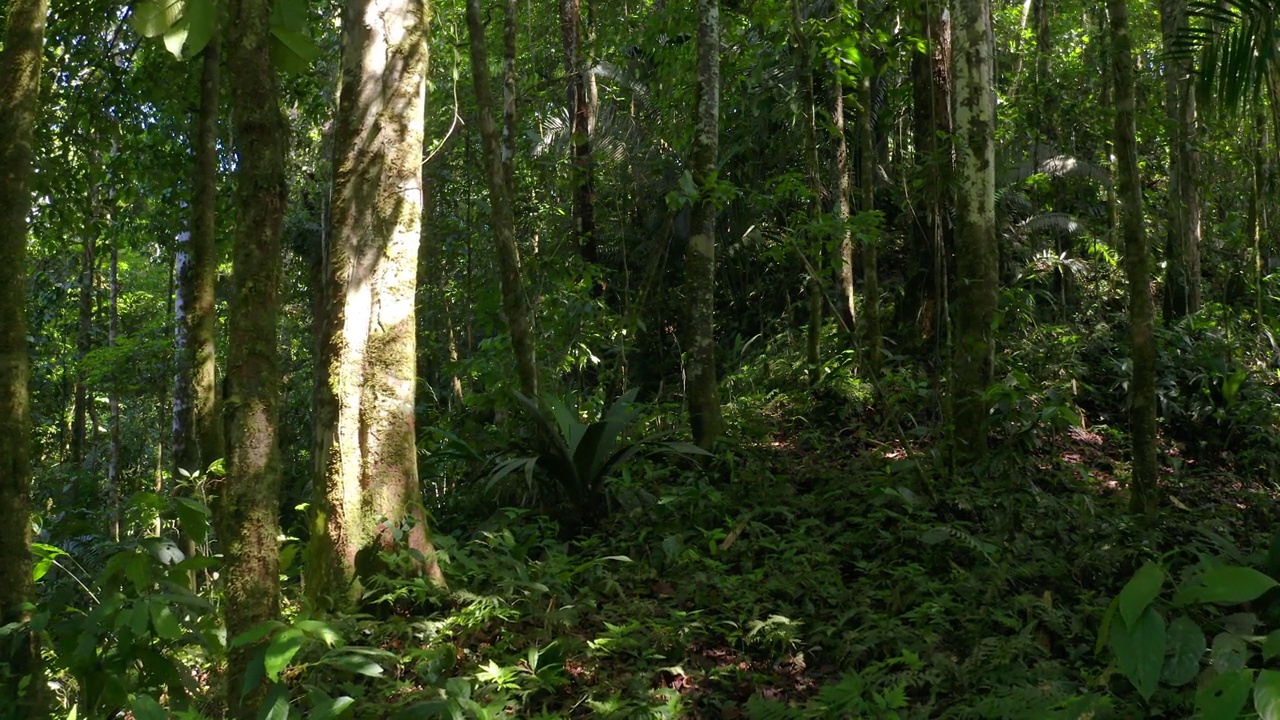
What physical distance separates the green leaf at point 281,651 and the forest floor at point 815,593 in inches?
21.3

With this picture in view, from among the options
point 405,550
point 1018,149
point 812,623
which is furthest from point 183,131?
point 1018,149

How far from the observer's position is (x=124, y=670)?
3.11 meters

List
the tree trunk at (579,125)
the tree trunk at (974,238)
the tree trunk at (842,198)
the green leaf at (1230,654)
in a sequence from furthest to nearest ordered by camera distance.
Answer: the tree trunk at (579,125) → the tree trunk at (842,198) → the tree trunk at (974,238) → the green leaf at (1230,654)

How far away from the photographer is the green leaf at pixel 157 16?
3203 millimetres

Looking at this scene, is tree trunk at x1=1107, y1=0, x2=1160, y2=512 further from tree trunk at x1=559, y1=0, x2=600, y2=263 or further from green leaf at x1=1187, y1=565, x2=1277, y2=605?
tree trunk at x1=559, y1=0, x2=600, y2=263

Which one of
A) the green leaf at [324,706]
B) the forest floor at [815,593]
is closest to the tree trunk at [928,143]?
the forest floor at [815,593]

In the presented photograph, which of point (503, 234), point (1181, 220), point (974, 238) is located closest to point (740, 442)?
point (974, 238)

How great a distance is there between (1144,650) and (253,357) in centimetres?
299

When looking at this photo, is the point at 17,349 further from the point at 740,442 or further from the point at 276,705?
the point at 740,442

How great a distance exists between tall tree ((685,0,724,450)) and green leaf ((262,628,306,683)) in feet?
16.5

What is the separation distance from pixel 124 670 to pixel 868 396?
23.6 ft

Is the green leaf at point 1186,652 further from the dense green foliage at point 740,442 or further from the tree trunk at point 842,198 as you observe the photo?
the tree trunk at point 842,198

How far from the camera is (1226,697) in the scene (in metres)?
2.00

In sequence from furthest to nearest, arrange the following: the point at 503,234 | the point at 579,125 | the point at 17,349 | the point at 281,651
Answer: the point at 579,125 → the point at 503,234 → the point at 17,349 → the point at 281,651
